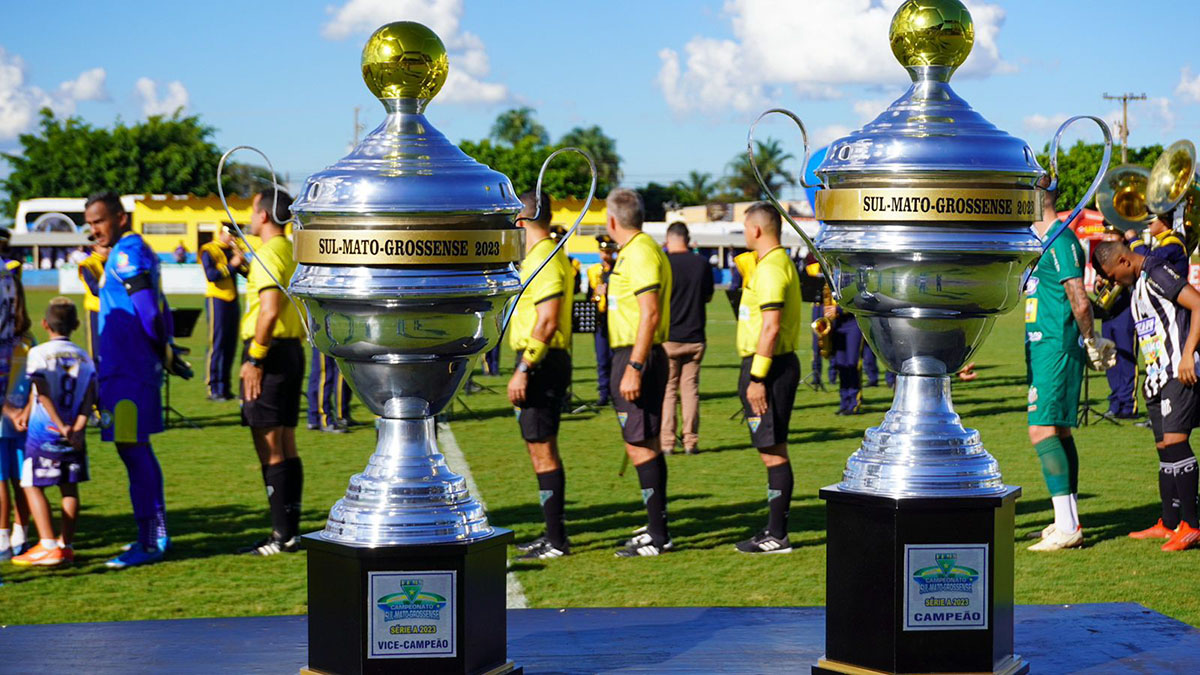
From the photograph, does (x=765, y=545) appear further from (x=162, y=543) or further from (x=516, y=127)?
(x=516, y=127)

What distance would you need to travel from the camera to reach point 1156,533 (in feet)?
24.3

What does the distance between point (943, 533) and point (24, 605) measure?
472 centimetres

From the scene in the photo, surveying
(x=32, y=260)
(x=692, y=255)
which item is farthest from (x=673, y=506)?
(x=32, y=260)

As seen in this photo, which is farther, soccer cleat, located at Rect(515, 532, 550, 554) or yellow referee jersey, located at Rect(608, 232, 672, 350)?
soccer cleat, located at Rect(515, 532, 550, 554)

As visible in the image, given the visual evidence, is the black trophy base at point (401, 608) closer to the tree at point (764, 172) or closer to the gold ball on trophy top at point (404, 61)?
the gold ball on trophy top at point (404, 61)

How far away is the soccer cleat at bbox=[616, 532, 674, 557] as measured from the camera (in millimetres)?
7129

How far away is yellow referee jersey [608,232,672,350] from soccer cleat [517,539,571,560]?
1133 millimetres

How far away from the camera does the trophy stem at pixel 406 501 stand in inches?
103

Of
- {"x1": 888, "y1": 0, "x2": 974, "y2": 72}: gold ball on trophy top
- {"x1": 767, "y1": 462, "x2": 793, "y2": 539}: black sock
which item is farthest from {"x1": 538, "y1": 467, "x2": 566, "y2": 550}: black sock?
{"x1": 888, "y1": 0, "x2": 974, "y2": 72}: gold ball on trophy top

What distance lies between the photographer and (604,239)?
47.8ft

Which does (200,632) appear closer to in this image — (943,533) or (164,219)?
(943,533)

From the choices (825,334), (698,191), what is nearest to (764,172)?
(698,191)

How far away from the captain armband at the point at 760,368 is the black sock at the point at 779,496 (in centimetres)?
50

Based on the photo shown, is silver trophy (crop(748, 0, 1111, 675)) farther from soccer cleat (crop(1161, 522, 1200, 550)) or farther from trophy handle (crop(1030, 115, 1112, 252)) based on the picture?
soccer cleat (crop(1161, 522, 1200, 550))
